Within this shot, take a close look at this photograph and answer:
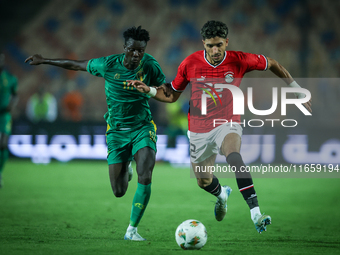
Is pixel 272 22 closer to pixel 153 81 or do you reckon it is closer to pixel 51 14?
pixel 51 14

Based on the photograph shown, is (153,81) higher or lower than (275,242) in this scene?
higher

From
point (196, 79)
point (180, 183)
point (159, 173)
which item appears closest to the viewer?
point (196, 79)

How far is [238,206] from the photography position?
294 inches

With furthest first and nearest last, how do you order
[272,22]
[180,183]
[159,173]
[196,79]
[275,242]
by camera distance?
[272,22] < [159,173] < [180,183] < [196,79] < [275,242]

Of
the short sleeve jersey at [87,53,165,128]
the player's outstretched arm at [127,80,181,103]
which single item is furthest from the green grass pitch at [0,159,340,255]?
the player's outstretched arm at [127,80,181,103]

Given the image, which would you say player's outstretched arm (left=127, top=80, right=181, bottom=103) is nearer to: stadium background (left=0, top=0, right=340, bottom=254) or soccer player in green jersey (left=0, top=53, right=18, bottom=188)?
stadium background (left=0, top=0, right=340, bottom=254)

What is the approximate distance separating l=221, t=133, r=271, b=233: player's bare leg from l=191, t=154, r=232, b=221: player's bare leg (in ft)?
1.96

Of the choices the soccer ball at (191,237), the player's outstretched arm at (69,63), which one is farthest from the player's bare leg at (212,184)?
the player's outstretched arm at (69,63)

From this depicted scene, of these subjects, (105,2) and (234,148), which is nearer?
(234,148)

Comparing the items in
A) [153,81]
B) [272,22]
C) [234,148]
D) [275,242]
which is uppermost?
[272,22]

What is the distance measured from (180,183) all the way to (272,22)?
13340 millimetres

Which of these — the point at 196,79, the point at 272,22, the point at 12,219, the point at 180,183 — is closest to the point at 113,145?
the point at 196,79

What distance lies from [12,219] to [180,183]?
15.8 feet

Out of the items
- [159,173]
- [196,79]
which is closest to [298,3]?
[159,173]
